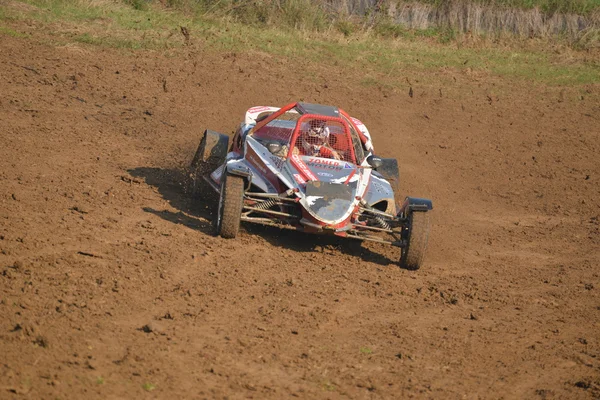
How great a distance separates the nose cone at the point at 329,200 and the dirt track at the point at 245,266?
0.52 meters

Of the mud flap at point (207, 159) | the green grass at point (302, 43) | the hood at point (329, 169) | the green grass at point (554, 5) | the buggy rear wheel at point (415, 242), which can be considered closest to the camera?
the buggy rear wheel at point (415, 242)

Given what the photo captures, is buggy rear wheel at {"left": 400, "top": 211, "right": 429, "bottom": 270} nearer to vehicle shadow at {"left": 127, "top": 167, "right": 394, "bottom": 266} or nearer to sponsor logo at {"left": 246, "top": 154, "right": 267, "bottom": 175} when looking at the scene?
vehicle shadow at {"left": 127, "top": 167, "right": 394, "bottom": 266}

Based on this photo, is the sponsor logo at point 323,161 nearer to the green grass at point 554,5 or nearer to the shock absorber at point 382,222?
the shock absorber at point 382,222

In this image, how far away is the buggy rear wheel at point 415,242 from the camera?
32.1 ft

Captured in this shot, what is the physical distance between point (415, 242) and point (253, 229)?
2.03 m

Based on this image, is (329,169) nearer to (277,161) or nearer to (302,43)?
(277,161)

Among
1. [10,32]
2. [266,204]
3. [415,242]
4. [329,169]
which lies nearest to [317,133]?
[329,169]

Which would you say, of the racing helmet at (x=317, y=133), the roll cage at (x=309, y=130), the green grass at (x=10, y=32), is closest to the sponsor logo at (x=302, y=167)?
the roll cage at (x=309, y=130)

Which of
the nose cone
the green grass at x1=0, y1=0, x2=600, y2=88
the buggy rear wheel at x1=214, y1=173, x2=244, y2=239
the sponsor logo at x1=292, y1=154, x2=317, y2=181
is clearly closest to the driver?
the sponsor logo at x1=292, y1=154, x2=317, y2=181

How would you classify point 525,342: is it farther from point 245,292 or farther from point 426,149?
point 426,149

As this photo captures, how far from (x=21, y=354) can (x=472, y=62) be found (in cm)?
1664

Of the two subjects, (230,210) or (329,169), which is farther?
(329,169)

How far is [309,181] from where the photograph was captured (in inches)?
403

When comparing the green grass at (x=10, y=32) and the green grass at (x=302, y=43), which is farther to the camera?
the green grass at (x=302, y=43)
